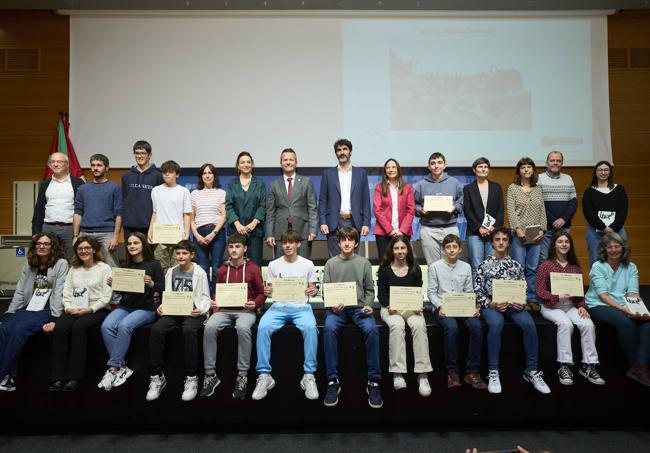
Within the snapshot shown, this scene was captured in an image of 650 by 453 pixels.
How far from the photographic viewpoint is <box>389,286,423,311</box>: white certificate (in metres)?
3.10

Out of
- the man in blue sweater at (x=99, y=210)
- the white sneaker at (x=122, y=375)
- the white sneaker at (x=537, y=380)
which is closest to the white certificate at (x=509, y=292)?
the white sneaker at (x=537, y=380)

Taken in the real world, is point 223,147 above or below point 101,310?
above

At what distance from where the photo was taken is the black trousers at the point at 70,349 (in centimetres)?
301

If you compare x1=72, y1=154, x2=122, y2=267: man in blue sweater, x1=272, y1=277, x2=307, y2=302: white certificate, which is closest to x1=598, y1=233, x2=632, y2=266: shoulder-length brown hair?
x1=272, y1=277, x2=307, y2=302: white certificate

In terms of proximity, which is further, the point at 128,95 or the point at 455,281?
the point at 128,95

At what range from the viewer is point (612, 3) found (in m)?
5.98

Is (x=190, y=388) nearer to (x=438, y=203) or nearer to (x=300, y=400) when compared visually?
(x=300, y=400)

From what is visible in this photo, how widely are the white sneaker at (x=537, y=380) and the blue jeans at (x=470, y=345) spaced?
1.20 feet

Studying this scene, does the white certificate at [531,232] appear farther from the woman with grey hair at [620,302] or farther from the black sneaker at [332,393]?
the black sneaker at [332,393]

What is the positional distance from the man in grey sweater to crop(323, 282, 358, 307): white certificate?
0.12 feet

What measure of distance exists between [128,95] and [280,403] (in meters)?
4.84

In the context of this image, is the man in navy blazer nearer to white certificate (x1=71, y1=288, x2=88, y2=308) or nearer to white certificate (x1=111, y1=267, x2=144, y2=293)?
white certificate (x1=111, y1=267, x2=144, y2=293)

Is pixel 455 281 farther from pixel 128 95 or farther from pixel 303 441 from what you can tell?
pixel 128 95

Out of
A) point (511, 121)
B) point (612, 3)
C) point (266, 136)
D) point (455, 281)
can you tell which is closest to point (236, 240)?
point (455, 281)
